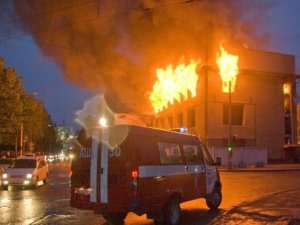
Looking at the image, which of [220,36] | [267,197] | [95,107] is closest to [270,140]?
[220,36]

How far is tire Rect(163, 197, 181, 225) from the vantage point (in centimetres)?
1081

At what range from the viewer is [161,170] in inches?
421

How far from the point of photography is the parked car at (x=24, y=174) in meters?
21.6

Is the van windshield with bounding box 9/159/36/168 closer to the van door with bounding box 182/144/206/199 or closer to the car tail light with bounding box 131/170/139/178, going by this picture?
the van door with bounding box 182/144/206/199

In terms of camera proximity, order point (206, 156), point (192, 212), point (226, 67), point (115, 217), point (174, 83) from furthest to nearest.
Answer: point (174, 83) < point (226, 67) < point (206, 156) < point (192, 212) < point (115, 217)

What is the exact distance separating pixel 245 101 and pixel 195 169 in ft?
143

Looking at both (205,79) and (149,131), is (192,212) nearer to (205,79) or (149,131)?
(149,131)

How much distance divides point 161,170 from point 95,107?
48.2 metres

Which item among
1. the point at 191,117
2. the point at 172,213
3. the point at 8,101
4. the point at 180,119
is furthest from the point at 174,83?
the point at 172,213

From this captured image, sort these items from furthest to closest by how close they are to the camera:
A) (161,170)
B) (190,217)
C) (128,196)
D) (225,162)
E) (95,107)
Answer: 1. (95,107)
2. (225,162)
3. (190,217)
4. (161,170)
5. (128,196)

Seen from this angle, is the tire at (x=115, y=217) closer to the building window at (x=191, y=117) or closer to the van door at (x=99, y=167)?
the van door at (x=99, y=167)

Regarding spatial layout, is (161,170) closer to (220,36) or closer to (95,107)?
(220,36)

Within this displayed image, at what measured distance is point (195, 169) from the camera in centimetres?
1247

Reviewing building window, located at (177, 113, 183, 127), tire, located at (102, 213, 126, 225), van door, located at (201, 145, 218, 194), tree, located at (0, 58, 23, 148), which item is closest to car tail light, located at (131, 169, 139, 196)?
tire, located at (102, 213, 126, 225)
